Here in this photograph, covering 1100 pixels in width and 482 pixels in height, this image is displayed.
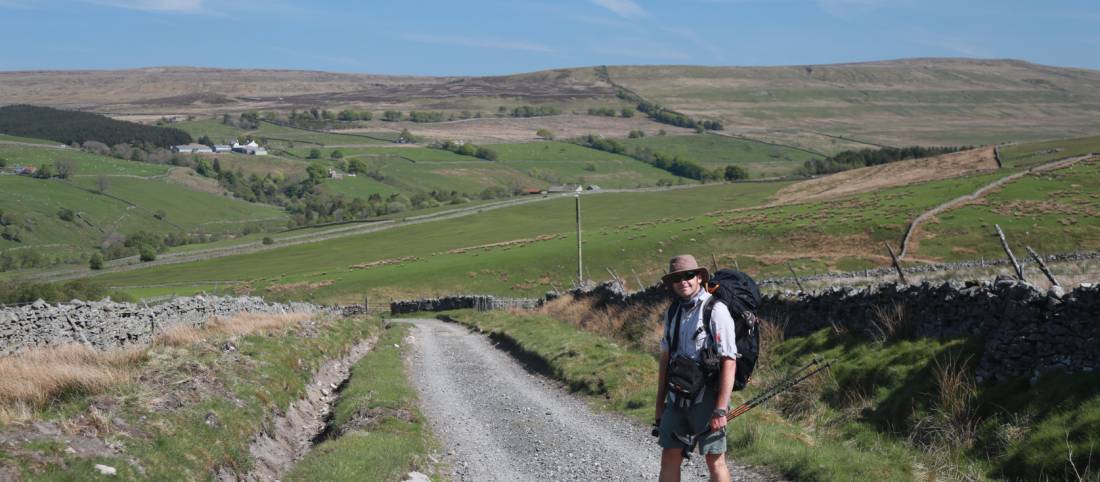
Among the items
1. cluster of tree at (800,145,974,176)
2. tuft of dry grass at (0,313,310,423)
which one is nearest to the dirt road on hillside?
tuft of dry grass at (0,313,310,423)

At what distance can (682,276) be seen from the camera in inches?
354

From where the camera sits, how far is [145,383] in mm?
13734

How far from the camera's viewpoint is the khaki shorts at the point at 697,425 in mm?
9000

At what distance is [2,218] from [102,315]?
487ft

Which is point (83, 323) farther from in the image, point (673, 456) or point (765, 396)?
point (673, 456)

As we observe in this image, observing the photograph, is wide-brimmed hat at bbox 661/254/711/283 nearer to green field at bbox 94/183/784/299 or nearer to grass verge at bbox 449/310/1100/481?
grass verge at bbox 449/310/1100/481

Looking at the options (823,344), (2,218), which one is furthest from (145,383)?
(2,218)

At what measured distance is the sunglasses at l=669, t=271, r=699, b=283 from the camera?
29.5 ft

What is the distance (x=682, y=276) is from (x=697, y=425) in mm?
1356

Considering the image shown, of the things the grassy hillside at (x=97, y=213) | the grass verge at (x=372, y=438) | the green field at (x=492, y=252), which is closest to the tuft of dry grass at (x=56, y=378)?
the grass verge at (x=372, y=438)

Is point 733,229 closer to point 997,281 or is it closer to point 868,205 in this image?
point 868,205

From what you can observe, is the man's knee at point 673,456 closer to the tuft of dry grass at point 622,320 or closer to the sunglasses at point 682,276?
the sunglasses at point 682,276

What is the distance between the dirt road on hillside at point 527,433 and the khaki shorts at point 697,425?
2.98 metres

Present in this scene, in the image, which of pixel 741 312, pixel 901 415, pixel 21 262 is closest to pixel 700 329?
pixel 741 312
